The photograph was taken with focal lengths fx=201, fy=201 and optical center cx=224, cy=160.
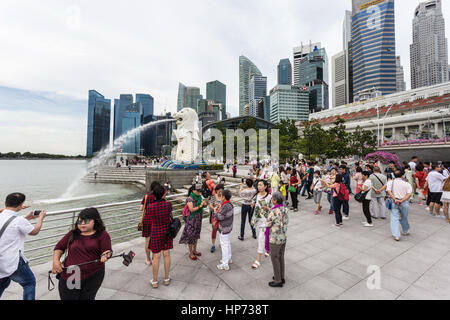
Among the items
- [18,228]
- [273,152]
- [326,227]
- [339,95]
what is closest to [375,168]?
[326,227]

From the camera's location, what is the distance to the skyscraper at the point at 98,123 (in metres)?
104

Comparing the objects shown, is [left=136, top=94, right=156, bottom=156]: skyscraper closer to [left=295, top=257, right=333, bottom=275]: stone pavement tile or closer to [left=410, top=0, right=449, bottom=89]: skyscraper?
[left=295, top=257, right=333, bottom=275]: stone pavement tile

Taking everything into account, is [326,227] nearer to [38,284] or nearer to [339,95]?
[38,284]

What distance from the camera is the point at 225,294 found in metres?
3.28

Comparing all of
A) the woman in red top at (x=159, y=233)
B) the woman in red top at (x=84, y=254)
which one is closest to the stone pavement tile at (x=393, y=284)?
the woman in red top at (x=159, y=233)

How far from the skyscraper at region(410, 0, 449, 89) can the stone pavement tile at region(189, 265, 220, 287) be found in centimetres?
25974

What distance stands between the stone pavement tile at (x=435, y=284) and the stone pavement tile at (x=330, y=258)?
47.7 inches

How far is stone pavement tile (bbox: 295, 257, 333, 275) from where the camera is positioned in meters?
4.01

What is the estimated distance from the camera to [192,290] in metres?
3.38

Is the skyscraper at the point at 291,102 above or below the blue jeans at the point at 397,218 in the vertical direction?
above

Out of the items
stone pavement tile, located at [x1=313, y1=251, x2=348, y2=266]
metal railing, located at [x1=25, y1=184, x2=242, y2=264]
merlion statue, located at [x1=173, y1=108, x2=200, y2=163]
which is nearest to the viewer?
metal railing, located at [x1=25, y1=184, x2=242, y2=264]

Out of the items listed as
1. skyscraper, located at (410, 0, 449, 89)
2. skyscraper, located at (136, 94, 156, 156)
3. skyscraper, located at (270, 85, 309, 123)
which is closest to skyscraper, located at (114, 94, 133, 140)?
skyscraper, located at (136, 94, 156, 156)

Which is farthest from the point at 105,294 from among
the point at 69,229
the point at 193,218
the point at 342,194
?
the point at 69,229

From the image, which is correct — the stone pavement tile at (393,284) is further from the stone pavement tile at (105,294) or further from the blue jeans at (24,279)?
the blue jeans at (24,279)
